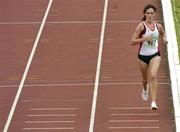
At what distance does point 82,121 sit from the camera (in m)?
12.8

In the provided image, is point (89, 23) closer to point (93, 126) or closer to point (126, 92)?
point (126, 92)

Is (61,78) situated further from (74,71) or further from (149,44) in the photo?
(149,44)

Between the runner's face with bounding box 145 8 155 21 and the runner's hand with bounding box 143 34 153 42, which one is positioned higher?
the runner's face with bounding box 145 8 155 21

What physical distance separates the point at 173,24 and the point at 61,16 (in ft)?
10.9

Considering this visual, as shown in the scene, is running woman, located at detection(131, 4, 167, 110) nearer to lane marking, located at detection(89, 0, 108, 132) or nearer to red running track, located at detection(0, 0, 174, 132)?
red running track, located at detection(0, 0, 174, 132)

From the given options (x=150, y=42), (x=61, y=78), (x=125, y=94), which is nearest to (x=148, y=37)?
(x=150, y=42)

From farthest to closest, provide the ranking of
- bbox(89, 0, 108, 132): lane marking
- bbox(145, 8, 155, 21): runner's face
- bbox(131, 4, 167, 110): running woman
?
bbox(89, 0, 108, 132): lane marking
bbox(131, 4, 167, 110): running woman
bbox(145, 8, 155, 21): runner's face

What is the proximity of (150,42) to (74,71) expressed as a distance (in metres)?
3.57

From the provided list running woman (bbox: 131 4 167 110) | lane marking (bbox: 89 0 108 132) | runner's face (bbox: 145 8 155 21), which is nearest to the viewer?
runner's face (bbox: 145 8 155 21)

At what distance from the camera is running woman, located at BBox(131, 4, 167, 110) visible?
41.2ft

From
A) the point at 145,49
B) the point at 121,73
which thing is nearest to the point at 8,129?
the point at 145,49

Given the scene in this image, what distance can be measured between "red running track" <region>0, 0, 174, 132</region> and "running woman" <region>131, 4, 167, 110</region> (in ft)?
2.15

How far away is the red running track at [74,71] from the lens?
42.1 feet

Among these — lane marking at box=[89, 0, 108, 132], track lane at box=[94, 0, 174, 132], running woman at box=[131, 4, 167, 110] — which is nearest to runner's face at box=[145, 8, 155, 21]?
running woman at box=[131, 4, 167, 110]
